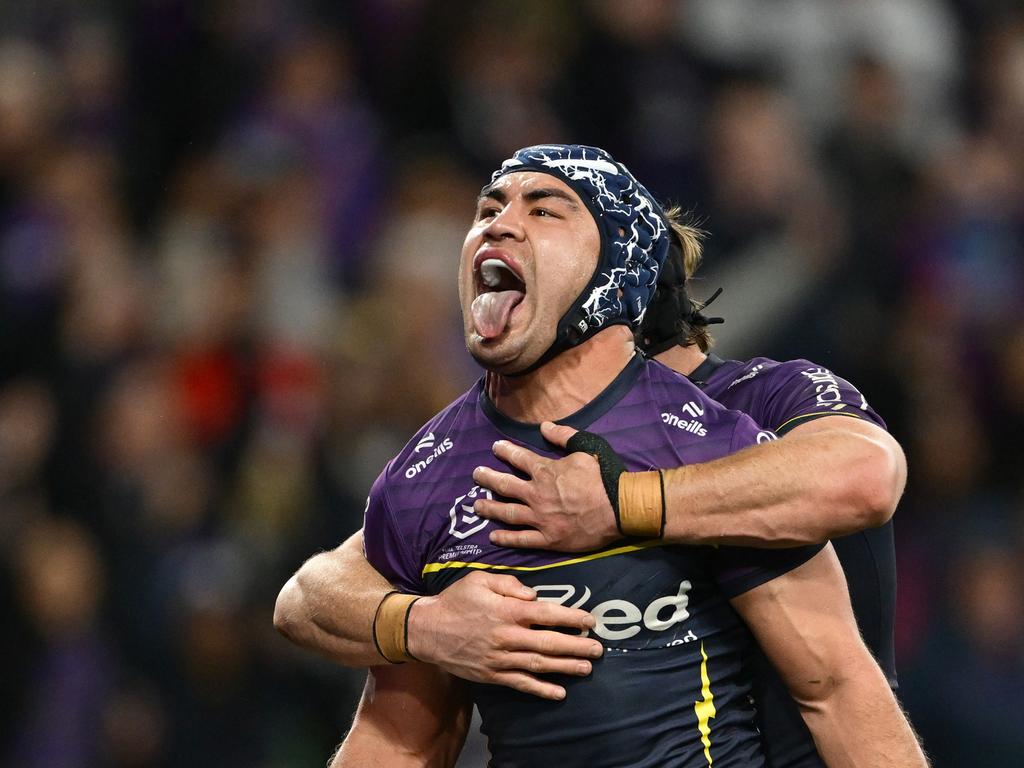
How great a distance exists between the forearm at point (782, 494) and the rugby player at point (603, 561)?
0.08m

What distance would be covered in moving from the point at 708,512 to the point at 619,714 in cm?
43

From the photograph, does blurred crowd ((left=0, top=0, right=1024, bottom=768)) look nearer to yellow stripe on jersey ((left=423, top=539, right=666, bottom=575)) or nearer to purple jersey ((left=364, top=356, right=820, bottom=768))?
purple jersey ((left=364, top=356, right=820, bottom=768))

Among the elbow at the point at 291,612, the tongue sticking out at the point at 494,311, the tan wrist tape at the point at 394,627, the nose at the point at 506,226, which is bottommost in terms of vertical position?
the elbow at the point at 291,612

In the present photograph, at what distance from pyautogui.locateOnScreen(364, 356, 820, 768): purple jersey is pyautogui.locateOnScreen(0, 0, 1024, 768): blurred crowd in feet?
10.5

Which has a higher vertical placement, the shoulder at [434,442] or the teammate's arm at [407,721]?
the shoulder at [434,442]

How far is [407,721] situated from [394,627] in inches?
13.5

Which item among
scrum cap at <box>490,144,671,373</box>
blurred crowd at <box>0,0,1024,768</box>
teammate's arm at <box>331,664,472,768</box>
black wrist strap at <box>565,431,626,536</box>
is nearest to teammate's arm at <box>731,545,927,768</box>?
black wrist strap at <box>565,431,626,536</box>

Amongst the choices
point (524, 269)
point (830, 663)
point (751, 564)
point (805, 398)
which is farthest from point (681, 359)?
point (830, 663)

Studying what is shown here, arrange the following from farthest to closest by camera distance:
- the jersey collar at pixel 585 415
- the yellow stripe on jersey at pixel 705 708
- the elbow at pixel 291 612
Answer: the elbow at pixel 291 612 → the jersey collar at pixel 585 415 → the yellow stripe on jersey at pixel 705 708

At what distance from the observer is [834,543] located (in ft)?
11.4

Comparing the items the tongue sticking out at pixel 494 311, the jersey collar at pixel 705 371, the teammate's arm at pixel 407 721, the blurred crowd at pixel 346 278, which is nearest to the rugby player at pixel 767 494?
the tongue sticking out at pixel 494 311

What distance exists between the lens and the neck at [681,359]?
144 inches

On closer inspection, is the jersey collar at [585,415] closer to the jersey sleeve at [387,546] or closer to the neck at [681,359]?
the jersey sleeve at [387,546]

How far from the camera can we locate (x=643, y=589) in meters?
2.85
